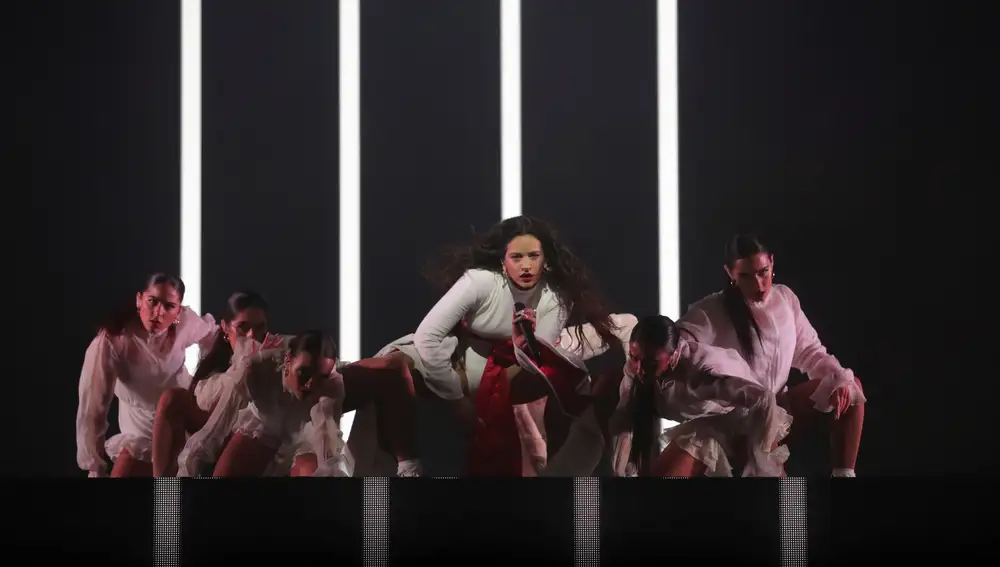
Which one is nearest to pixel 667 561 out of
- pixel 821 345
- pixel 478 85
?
pixel 821 345

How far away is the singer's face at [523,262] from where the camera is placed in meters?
5.07

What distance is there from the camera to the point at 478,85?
5180 mm

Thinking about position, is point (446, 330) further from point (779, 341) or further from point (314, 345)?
point (779, 341)

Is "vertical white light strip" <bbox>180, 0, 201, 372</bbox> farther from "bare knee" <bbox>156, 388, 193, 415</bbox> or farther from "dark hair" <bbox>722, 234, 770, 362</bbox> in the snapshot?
"dark hair" <bbox>722, 234, 770, 362</bbox>

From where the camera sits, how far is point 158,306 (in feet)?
16.7

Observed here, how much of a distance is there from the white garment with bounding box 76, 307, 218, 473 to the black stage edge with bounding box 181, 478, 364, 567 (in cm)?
32

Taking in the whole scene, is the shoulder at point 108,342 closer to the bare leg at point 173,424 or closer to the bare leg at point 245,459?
the bare leg at point 173,424

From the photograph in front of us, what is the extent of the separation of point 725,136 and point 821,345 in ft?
3.11

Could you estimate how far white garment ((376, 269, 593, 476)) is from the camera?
504 centimetres

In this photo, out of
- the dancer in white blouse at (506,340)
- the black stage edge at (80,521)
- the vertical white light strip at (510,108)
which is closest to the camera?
the black stage edge at (80,521)

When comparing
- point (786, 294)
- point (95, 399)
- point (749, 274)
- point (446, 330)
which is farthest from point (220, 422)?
point (786, 294)

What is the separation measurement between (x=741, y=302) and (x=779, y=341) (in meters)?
0.22

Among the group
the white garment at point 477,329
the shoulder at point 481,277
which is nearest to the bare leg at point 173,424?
the white garment at point 477,329

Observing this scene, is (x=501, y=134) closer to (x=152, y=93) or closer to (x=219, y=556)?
(x=152, y=93)
